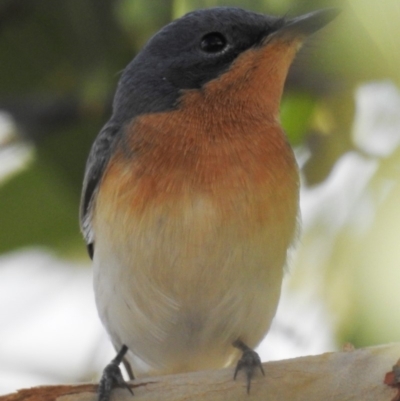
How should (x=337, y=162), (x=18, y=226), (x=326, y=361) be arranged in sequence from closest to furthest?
(x=326, y=361) → (x=337, y=162) → (x=18, y=226)

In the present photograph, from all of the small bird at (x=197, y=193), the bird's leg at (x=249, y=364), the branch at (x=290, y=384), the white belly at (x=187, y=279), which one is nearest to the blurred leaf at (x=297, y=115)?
the small bird at (x=197, y=193)

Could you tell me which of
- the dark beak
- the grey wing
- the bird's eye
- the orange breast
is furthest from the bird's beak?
the grey wing

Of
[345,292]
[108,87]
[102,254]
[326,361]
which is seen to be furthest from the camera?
[108,87]

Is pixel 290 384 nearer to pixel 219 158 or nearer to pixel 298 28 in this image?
pixel 219 158

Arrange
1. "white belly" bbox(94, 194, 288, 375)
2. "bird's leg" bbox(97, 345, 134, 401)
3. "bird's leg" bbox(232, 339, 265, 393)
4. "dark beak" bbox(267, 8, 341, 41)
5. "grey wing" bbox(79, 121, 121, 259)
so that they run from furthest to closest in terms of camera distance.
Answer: "grey wing" bbox(79, 121, 121, 259), "dark beak" bbox(267, 8, 341, 41), "white belly" bbox(94, 194, 288, 375), "bird's leg" bbox(97, 345, 134, 401), "bird's leg" bbox(232, 339, 265, 393)

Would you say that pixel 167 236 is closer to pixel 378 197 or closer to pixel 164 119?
pixel 164 119

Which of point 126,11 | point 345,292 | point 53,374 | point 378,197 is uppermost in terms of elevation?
point 126,11

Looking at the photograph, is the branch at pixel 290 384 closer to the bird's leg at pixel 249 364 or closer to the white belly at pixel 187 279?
the bird's leg at pixel 249 364

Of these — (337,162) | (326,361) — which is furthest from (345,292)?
(337,162)

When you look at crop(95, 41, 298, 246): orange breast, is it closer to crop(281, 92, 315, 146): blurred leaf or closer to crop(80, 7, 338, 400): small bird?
crop(80, 7, 338, 400): small bird
